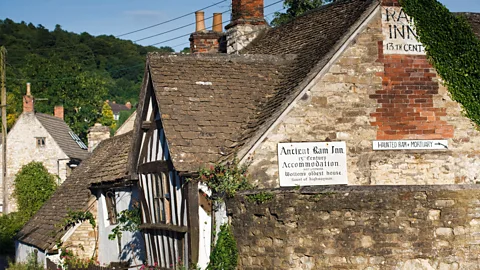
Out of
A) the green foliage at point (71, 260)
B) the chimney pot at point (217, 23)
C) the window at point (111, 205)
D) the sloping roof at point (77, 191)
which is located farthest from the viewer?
the chimney pot at point (217, 23)

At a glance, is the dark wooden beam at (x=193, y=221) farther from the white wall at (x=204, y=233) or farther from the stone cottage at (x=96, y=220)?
the stone cottage at (x=96, y=220)

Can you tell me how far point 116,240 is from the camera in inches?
851

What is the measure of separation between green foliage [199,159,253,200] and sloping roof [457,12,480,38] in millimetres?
6386

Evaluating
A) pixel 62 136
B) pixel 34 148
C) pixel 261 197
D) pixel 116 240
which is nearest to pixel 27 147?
pixel 34 148

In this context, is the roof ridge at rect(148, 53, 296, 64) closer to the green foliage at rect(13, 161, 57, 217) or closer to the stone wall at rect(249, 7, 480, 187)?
the stone wall at rect(249, 7, 480, 187)

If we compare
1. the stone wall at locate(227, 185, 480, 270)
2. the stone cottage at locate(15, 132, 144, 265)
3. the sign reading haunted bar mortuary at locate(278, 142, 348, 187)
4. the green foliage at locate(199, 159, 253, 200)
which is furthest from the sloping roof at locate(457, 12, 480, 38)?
the stone cottage at locate(15, 132, 144, 265)

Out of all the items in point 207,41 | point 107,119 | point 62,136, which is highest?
point 107,119

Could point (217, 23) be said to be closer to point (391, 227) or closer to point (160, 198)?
point (160, 198)

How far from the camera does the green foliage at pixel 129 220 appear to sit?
64.0 feet

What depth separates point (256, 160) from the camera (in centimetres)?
1514

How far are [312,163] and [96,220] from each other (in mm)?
9663

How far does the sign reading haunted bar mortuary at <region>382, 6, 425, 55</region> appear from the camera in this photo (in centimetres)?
1634

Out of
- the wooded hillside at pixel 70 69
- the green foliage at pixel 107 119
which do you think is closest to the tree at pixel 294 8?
the wooded hillside at pixel 70 69

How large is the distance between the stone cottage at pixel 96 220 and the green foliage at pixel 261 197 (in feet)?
20.5
